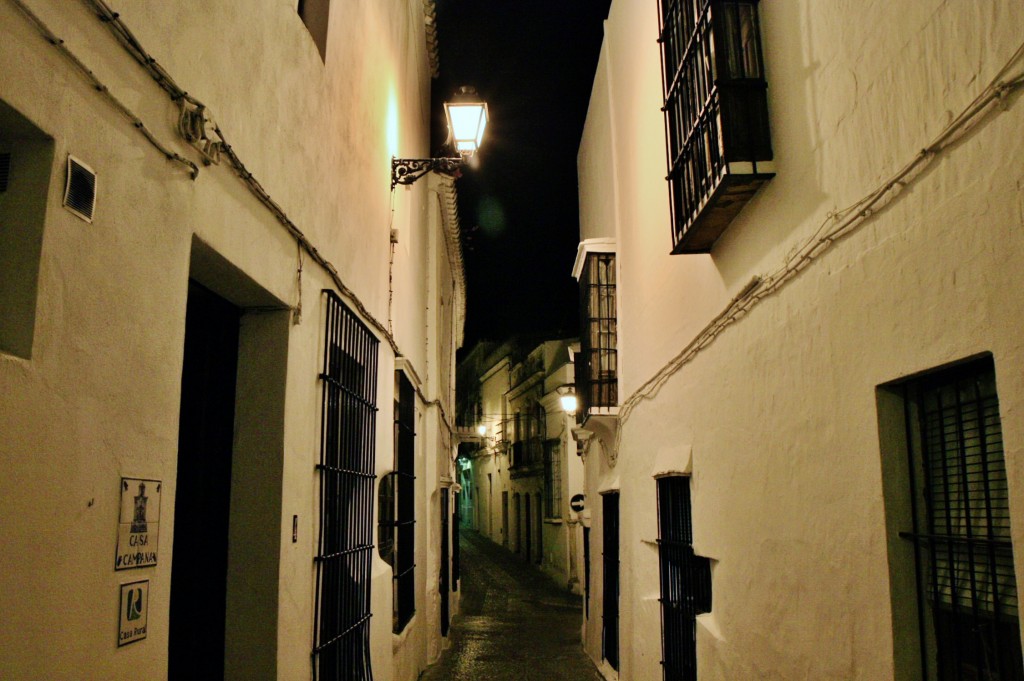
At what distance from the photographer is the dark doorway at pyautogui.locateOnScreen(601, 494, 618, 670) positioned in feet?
35.1

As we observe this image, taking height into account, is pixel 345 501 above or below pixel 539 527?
above

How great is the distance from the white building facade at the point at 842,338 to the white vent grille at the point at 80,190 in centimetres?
271

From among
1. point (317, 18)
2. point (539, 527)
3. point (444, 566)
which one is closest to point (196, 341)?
point (317, 18)

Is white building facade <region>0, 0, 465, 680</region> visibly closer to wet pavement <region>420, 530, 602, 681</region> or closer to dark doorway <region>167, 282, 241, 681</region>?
dark doorway <region>167, 282, 241, 681</region>

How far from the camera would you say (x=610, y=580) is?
11.1m

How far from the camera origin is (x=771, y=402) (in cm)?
463

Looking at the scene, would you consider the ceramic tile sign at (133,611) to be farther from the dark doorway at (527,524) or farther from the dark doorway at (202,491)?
the dark doorway at (527,524)

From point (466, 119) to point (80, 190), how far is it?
5.60 meters

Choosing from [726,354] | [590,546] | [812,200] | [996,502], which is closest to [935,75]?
[812,200]

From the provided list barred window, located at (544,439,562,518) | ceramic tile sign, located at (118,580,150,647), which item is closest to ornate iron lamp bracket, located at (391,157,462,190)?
ceramic tile sign, located at (118,580,150,647)

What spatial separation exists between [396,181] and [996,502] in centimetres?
633

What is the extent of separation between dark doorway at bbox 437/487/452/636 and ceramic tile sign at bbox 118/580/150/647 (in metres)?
10.9

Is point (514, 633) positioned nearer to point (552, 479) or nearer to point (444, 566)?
point (444, 566)

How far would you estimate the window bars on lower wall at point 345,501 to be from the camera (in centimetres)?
509
